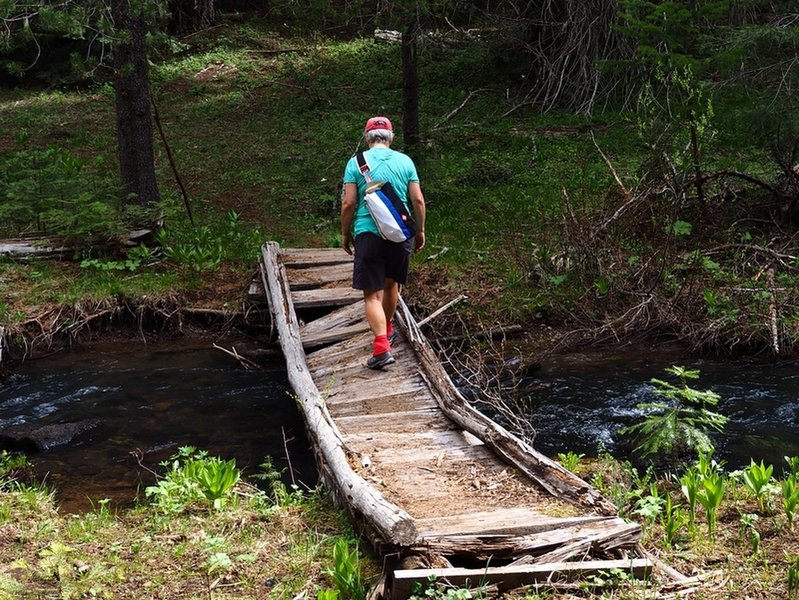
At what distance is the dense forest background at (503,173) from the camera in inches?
414

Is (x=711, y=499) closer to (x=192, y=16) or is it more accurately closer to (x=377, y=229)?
(x=377, y=229)

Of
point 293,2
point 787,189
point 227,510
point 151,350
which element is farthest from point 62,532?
point 293,2

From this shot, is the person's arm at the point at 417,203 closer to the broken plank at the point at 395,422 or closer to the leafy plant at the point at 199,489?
the broken plank at the point at 395,422

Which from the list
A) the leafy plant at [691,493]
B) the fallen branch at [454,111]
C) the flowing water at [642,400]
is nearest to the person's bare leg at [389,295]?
the flowing water at [642,400]

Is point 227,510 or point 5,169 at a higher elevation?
point 5,169

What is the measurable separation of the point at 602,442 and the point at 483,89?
591 inches

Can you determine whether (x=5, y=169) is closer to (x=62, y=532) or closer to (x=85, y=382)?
(x=85, y=382)

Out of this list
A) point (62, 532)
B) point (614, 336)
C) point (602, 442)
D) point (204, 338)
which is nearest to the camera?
point (62, 532)

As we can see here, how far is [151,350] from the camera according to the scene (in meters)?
10.5

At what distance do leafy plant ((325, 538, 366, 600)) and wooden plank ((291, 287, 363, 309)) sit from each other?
19.7 feet

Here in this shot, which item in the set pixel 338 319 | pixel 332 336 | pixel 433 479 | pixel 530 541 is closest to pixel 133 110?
pixel 338 319

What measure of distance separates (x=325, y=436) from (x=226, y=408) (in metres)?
3.15

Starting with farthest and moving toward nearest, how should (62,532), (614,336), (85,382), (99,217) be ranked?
(99,217)
(614,336)
(85,382)
(62,532)

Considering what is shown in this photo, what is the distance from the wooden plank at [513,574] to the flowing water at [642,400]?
3.10m
